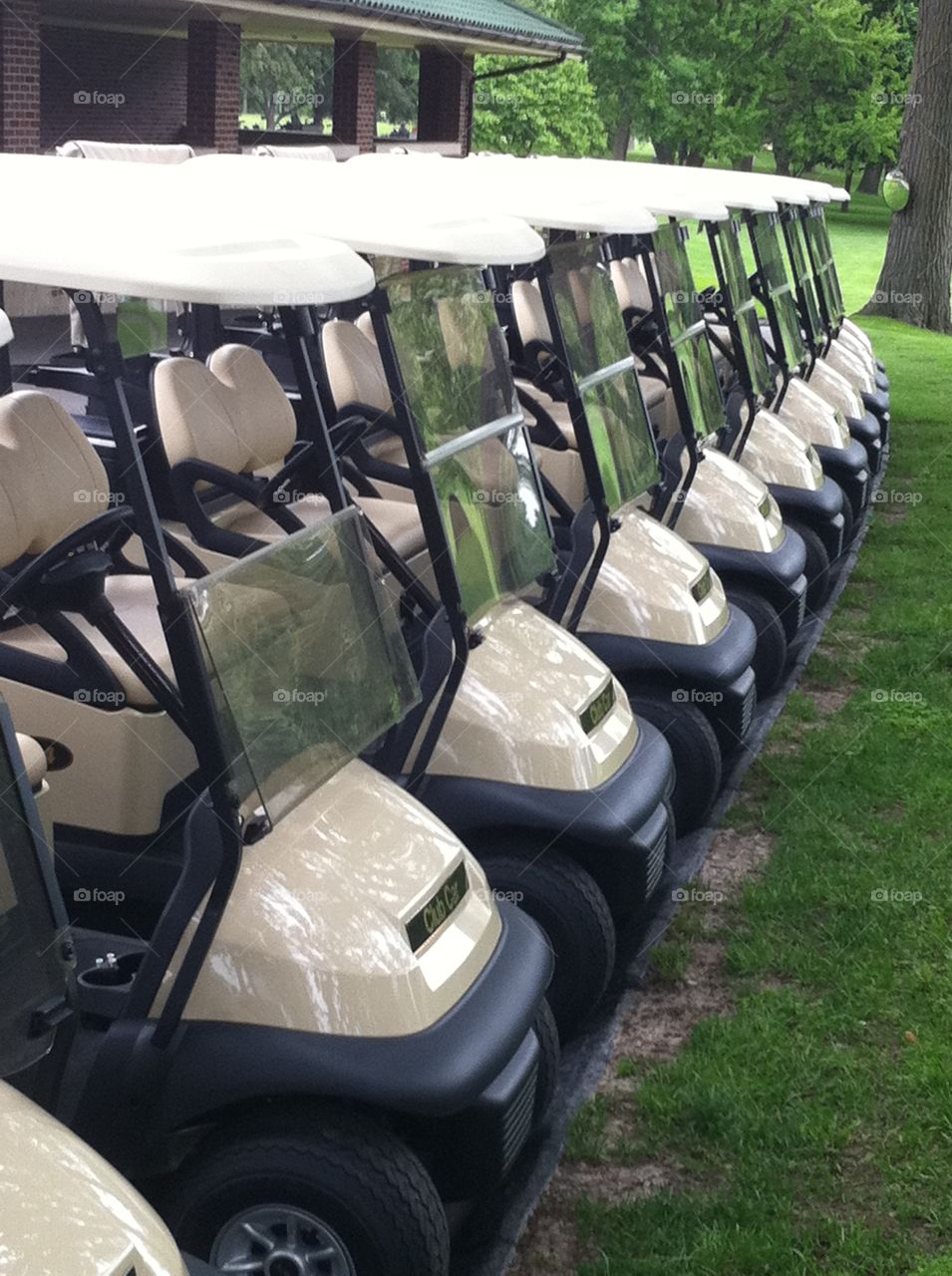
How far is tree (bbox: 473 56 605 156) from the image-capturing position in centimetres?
3872

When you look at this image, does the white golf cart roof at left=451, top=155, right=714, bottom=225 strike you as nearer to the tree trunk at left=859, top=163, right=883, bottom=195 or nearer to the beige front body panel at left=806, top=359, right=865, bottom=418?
the beige front body panel at left=806, top=359, right=865, bottom=418

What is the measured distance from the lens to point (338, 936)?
263cm

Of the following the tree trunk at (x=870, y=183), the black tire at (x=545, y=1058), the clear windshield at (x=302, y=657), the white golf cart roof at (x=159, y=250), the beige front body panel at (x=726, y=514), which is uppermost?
the white golf cart roof at (x=159, y=250)

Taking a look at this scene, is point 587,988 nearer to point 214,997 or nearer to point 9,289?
point 214,997

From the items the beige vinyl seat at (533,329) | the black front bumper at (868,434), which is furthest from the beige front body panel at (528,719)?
the black front bumper at (868,434)

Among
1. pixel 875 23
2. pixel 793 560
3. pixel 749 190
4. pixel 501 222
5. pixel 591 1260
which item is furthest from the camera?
pixel 875 23

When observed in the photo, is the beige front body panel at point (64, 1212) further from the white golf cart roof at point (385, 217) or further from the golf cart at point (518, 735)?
the white golf cart roof at point (385, 217)

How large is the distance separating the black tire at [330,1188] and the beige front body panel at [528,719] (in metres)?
1.08

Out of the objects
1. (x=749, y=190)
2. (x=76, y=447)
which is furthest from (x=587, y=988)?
(x=749, y=190)

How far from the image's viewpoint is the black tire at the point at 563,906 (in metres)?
3.43

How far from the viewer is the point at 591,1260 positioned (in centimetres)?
298

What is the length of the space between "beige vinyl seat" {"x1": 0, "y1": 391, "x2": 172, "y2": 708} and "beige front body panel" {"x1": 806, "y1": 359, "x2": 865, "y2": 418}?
5265mm

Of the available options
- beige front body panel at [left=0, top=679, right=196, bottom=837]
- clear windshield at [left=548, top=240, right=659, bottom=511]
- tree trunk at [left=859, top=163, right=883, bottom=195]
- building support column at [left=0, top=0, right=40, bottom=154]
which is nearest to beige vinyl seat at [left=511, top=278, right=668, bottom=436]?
clear windshield at [left=548, top=240, right=659, bottom=511]

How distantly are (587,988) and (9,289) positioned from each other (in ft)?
9.55
